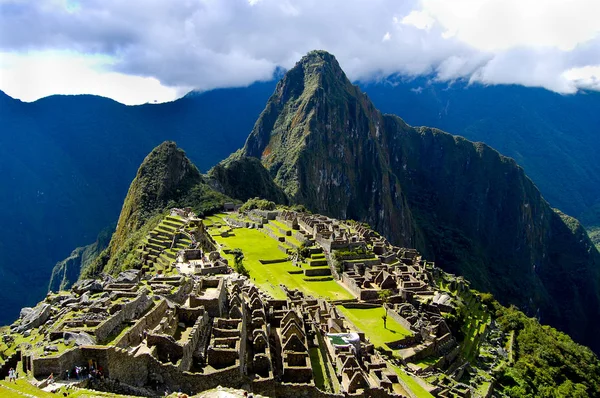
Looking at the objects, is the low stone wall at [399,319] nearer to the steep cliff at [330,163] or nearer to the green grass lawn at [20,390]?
the green grass lawn at [20,390]

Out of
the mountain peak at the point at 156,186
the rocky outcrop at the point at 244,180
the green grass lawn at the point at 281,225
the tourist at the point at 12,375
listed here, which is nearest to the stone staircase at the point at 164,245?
the green grass lawn at the point at 281,225

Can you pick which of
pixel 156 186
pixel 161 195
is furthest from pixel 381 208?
pixel 161 195

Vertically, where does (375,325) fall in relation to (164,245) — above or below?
below

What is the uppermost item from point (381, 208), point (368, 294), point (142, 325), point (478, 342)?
point (381, 208)

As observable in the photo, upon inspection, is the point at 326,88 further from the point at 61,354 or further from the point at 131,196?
the point at 61,354

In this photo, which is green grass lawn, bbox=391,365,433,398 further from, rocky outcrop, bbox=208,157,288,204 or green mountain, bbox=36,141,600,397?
rocky outcrop, bbox=208,157,288,204

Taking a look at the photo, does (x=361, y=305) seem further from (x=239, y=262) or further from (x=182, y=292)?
(x=182, y=292)

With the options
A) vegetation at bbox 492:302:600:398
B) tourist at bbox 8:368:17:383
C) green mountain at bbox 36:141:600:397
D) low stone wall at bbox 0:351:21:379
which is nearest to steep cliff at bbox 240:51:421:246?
green mountain at bbox 36:141:600:397
